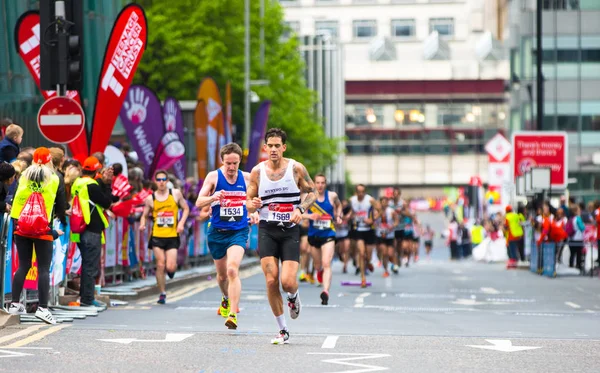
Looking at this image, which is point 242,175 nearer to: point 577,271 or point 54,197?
point 54,197

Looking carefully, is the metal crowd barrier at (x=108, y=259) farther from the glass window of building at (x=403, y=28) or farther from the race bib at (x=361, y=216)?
the glass window of building at (x=403, y=28)

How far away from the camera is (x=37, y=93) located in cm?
3206

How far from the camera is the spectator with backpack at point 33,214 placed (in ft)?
45.5

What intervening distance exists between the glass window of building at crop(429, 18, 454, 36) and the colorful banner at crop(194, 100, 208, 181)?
8890 centimetres

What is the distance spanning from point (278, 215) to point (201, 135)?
64.1ft

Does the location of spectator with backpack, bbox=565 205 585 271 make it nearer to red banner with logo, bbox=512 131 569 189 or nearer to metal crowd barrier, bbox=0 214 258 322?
red banner with logo, bbox=512 131 569 189

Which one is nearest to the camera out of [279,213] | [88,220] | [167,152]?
[279,213]

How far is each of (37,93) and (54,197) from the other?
1842 cm

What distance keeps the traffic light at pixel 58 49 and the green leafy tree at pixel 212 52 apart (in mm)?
31260

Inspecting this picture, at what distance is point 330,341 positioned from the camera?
504 inches

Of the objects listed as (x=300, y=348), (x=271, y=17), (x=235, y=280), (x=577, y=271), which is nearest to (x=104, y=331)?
(x=235, y=280)

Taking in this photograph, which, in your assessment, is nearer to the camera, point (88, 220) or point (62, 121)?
point (88, 220)

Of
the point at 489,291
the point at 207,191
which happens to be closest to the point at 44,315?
the point at 207,191

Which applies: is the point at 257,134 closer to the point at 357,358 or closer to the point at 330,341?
the point at 330,341
